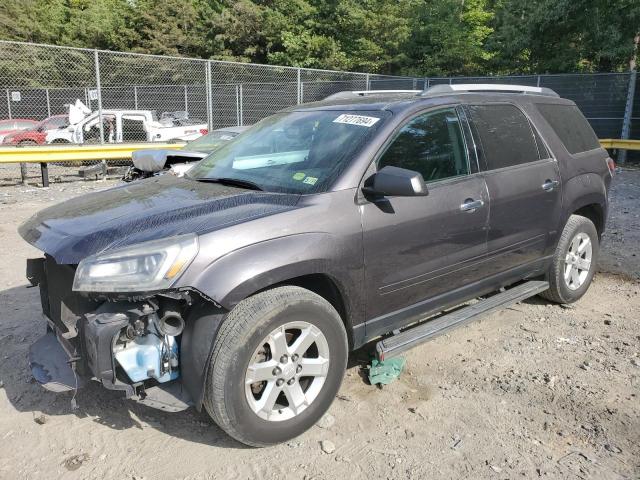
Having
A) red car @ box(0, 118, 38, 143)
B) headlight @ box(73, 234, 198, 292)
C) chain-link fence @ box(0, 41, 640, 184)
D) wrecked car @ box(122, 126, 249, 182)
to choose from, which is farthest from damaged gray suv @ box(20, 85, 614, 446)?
red car @ box(0, 118, 38, 143)

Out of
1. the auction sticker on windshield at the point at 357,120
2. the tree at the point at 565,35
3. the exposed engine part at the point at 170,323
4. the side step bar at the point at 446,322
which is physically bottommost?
the side step bar at the point at 446,322

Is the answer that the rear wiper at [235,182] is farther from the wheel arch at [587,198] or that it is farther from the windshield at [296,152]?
the wheel arch at [587,198]

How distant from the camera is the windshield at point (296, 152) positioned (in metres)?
3.20

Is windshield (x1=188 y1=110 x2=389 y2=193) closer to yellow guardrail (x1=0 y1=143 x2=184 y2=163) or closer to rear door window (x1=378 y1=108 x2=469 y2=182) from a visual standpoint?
rear door window (x1=378 y1=108 x2=469 y2=182)

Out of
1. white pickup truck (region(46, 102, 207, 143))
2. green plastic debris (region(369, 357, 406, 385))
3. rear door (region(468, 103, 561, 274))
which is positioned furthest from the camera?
white pickup truck (region(46, 102, 207, 143))

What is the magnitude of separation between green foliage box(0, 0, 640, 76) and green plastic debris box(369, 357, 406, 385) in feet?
64.6

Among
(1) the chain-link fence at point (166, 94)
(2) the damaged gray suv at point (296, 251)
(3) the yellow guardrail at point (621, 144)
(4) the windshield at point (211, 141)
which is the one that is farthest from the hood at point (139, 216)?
(3) the yellow guardrail at point (621, 144)

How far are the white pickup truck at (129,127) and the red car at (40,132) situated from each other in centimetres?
30

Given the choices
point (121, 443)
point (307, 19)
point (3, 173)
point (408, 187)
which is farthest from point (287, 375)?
point (307, 19)

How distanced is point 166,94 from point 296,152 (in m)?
14.0

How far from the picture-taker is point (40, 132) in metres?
17.1

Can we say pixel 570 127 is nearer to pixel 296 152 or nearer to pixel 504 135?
pixel 504 135

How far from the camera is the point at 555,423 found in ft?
10.0

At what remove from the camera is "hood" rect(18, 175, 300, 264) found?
2.61 meters
